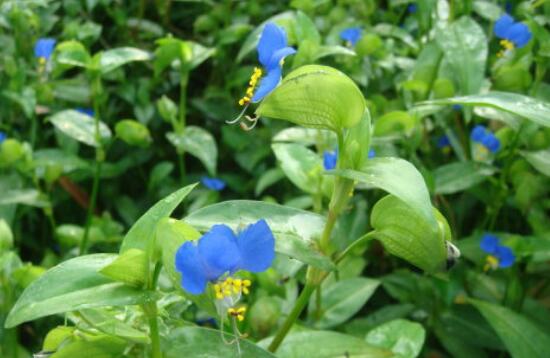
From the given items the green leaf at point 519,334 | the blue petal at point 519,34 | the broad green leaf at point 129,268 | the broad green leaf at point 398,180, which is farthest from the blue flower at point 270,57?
the blue petal at point 519,34

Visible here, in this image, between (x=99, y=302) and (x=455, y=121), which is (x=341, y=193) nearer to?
(x=99, y=302)

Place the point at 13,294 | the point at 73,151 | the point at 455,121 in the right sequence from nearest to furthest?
the point at 13,294 → the point at 455,121 → the point at 73,151

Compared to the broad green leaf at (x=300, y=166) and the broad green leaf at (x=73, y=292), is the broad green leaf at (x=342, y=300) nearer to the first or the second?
the broad green leaf at (x=300, y=166)

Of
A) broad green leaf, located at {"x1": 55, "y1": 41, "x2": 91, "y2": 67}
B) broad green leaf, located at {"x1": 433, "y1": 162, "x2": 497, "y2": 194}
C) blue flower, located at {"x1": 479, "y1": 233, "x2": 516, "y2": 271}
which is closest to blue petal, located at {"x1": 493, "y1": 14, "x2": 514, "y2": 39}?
broad green leaf, located at {"x1": 433, "y1": 162, "x2": 497, "y2": 194}

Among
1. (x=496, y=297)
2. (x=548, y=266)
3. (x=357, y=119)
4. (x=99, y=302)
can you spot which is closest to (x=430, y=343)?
(x=496, y=297)

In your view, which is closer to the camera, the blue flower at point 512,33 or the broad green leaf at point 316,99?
the broad green leaf at point 316,99

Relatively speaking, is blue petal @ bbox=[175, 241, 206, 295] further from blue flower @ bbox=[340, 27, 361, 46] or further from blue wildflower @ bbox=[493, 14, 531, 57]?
blue flower @ bbox=[340, 27, 361, 46]
